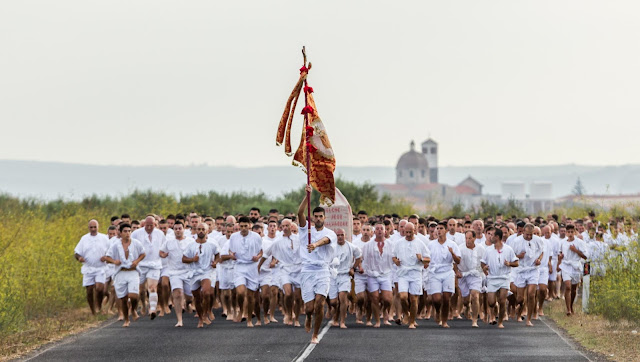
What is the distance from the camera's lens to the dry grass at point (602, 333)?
20.6m

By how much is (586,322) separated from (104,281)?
998cm

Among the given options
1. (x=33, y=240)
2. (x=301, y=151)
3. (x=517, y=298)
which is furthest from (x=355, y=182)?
(x=301, y=151)

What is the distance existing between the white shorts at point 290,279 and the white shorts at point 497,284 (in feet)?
12.3

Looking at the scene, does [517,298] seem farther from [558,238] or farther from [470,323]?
[558,238]

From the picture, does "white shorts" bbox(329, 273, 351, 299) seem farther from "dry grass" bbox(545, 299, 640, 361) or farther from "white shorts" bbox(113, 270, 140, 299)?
"dry grass" bbox(545, 299, 640, 361)

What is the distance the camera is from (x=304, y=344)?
67.9 feet

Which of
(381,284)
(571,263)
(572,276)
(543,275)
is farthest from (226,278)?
(571,263)

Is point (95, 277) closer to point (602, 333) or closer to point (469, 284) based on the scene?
point (469, 284)

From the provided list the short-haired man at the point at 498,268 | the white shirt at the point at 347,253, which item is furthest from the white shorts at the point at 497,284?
the white shirt at the point at 347,253

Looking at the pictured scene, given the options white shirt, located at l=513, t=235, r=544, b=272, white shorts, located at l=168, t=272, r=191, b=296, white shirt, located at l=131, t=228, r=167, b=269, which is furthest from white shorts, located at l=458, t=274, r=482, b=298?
white shirt, located at l=131, t=228, r=167, b=269

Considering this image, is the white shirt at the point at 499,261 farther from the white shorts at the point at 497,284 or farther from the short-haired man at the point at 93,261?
the short-haired man at the point at 93,261

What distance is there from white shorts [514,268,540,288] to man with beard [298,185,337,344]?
252 inches

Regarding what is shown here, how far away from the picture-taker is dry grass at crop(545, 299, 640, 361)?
20.6 m

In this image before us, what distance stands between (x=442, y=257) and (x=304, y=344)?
17.2ft
